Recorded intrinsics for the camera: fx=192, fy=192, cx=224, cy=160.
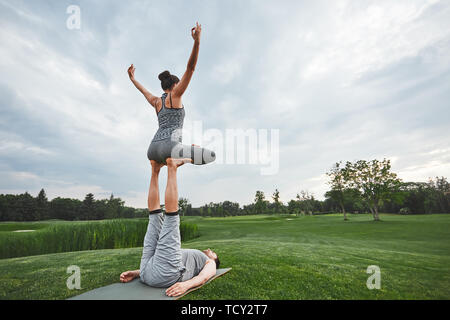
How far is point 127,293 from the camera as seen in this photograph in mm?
1953

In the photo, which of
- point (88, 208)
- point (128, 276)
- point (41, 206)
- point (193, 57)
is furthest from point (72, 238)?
point (41, 206)

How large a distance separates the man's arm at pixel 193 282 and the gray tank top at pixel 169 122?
5.49 feet

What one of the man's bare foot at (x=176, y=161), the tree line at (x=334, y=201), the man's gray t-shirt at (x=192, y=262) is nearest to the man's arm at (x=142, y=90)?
the man's bare foot at (x=176, y=161)

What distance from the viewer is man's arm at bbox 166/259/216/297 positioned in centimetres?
187

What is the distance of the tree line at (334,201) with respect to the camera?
25828 mm

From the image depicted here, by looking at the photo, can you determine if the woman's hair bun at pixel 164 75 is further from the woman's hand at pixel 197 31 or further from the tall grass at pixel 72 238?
the tall grass at pixel 72 238

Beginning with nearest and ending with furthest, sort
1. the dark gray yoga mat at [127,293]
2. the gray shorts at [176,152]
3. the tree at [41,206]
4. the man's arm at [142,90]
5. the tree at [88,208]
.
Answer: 1. the dark gray yoga mat at [127,293]
2. the gray shorts at [176,152]
3. the man's arm at [142,90]
4. the tree at [41,206]
5. the tree at [88,208]

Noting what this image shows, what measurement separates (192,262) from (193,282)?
42 centimetres

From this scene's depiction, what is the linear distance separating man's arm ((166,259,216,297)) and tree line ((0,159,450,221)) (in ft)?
67.0

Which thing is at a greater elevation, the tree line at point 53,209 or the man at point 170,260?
the man at point 170,260

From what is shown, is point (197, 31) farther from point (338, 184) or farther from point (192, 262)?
point (338, 184)
